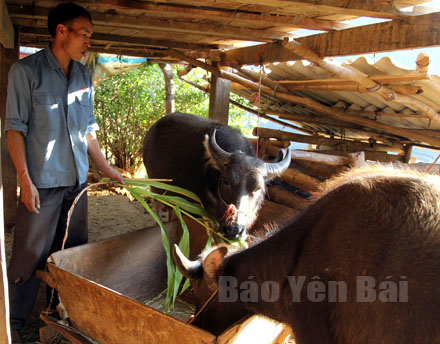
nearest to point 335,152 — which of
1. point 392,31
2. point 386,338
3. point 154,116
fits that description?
point 392,31

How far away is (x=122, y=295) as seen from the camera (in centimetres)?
202

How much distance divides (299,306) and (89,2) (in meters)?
3.10

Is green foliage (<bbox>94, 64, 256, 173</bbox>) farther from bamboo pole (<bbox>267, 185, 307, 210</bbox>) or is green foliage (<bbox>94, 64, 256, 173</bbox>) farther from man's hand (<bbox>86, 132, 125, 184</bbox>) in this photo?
man's hand (<bbox>86, 132, 125, 184</bbox>)

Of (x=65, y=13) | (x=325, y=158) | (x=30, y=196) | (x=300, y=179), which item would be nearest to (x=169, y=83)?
(x=300, y=179)

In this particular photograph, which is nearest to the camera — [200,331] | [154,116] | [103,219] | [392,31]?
[200,331]

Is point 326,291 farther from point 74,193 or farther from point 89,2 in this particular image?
point 89,2

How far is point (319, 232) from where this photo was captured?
1.83 m

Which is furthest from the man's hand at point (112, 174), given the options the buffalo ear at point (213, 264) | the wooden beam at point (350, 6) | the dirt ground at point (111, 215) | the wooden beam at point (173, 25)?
the dirt ground at point (111, 215)

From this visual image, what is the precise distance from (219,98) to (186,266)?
4230mm

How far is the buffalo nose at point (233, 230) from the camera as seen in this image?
10.5 ft

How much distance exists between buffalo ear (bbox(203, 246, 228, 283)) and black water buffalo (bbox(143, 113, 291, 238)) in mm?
1200

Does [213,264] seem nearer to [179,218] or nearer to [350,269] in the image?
[350,269]

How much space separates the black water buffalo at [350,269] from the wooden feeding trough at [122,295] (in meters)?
0.22

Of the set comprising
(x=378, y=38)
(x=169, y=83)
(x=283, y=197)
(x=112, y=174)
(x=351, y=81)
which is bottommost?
(x=283, y=197)
